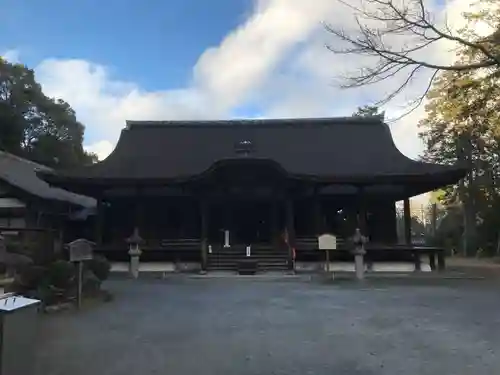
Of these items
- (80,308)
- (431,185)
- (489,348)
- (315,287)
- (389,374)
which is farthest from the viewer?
(431,185)

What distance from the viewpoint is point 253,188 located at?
17.8m

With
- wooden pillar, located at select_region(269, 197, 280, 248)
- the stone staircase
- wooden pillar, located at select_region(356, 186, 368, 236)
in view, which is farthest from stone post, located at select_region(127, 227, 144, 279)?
wooden pillar, located at select_region(356, 186, 368, 236)

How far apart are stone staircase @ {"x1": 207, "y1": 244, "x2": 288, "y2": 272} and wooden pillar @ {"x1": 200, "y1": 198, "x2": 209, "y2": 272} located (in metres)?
0.30

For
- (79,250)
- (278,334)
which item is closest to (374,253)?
(79,250)

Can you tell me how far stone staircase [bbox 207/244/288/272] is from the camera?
1652cm

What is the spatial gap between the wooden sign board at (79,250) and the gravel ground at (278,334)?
3.17 ft

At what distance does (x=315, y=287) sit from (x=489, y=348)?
6569 millimetres

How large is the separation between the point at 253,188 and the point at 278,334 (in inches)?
464

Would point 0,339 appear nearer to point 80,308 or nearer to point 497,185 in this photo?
point 80,308

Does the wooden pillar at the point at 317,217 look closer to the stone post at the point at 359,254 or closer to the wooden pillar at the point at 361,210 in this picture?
the wooden pillar at the point at 361,210

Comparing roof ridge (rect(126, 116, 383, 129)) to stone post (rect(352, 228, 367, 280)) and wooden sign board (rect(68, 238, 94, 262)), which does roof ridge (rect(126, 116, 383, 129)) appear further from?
wooden sign board (rect(68, 238, 94, 262))

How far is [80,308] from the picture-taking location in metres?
8.48

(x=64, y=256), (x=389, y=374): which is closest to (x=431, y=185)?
(x=64, y=256)

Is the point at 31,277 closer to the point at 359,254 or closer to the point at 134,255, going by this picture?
the point at 134,255
